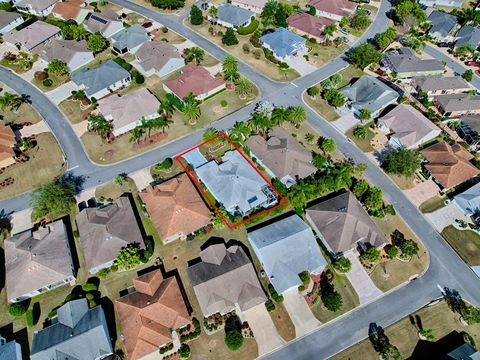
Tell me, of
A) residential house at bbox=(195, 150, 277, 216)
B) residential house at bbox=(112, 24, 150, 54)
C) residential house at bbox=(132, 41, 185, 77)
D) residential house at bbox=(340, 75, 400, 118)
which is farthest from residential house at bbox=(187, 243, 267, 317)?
residential house at bbox=(112, 24, 150, 54)

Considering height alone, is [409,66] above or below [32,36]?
below

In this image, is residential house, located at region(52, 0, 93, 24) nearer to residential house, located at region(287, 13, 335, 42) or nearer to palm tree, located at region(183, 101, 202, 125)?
palm tree, located at region(183, 101, 202, 125)

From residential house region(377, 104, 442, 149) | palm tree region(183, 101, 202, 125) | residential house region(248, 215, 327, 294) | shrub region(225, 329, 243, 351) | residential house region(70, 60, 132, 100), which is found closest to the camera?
shrub region(225, 329, 243, 351)

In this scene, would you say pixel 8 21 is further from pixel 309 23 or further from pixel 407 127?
pixel 407 127

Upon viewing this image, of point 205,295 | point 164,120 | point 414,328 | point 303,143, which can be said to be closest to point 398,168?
point 303,143

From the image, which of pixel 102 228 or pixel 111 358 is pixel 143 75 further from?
pixel 111 358

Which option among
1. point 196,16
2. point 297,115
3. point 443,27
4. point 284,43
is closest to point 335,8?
point 284,43

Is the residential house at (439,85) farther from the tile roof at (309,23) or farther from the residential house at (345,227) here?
the residential house at (345,227)
